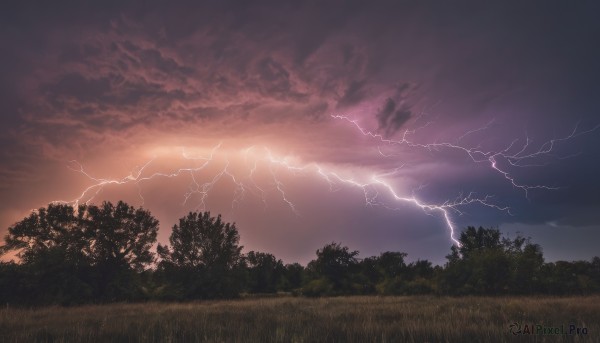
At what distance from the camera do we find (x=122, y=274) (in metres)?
33.9

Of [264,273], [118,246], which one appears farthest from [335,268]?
[118,246]

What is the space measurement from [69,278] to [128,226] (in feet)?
25.1

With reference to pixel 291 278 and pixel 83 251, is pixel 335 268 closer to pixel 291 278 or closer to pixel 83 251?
pixel 291 278

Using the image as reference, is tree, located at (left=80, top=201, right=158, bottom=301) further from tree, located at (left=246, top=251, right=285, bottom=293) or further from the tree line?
tree, located at (left=246, top=251, right=285, bottom=293)

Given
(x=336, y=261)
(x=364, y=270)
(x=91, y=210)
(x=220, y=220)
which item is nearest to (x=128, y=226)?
(x=91, y=210)

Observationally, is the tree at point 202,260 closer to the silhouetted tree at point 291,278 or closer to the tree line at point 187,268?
the tree line at point 187,268

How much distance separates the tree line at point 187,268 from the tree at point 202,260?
4.2 inches

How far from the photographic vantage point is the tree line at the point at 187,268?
2764 centimetres

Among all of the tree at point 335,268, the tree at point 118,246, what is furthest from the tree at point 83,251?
the tree at point 335,268

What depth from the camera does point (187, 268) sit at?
38969mm

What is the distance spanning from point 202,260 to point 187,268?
199 cm

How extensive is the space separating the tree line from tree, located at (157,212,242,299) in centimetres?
11

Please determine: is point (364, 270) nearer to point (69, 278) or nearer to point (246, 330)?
point (69, 278)

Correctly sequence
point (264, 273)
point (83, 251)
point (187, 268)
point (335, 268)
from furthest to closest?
1. point (264, 273)
2. point (335, 268)
3. point (187, 268)
4. point (83, 251)
